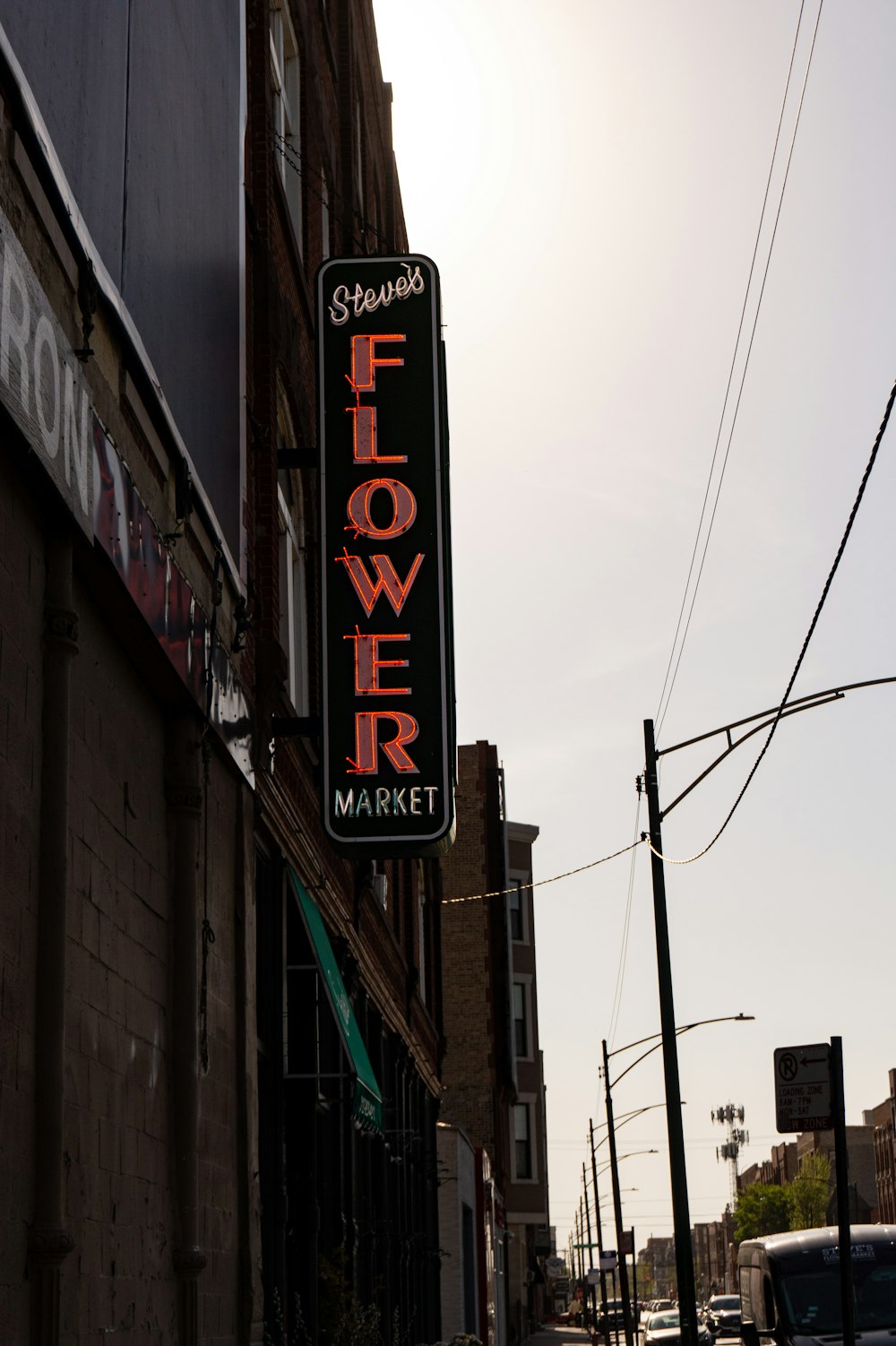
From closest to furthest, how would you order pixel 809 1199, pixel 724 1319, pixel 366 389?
pixel 366 389 → pixel 724 1319 → pixel 809 1199

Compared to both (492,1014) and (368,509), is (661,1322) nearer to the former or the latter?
(492,1014)

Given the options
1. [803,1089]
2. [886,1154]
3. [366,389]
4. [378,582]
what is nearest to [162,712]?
[378,582]

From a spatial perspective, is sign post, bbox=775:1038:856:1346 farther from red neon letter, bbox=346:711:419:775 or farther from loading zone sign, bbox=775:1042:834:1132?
red neon letter, bbox=346:711:419:775

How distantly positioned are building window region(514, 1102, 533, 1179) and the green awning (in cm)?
5138

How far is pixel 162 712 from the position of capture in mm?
9336

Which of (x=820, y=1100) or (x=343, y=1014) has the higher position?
(x=343, y=1014)

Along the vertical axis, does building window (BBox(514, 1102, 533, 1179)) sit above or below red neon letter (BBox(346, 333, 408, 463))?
below

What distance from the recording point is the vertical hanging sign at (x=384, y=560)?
1208 cm

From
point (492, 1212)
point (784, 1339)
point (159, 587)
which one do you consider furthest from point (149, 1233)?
point (492, 1212)

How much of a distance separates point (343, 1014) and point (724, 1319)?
14009mm

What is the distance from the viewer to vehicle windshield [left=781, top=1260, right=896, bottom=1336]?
58.2ft

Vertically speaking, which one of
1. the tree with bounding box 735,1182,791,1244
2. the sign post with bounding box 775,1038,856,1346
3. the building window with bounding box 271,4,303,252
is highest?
the building window with bounding box 271,4,303,252

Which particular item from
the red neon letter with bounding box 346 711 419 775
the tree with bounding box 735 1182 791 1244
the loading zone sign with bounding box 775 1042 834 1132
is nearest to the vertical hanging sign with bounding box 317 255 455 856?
the red neon letter with bounding box 346 711 419 775

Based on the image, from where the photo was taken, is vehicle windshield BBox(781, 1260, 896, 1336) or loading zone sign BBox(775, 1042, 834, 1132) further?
vehicle windshield BBox(781, 1260, 896, 1336)
